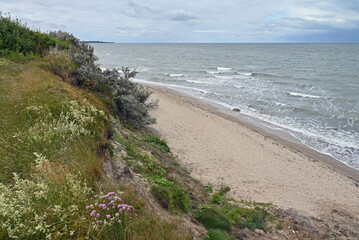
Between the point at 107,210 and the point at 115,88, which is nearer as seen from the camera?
the point at 107,210

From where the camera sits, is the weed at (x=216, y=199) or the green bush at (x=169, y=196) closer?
the green bush at (x=169, y=196)

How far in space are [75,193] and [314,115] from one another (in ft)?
69.4

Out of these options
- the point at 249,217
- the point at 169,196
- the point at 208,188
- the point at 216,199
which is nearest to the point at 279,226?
the point at 249,217

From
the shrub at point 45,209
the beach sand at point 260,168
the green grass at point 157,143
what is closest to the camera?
the shrub at point 45,209

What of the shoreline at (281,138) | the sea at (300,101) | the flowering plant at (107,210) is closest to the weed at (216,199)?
the flowering plant at (107,210)

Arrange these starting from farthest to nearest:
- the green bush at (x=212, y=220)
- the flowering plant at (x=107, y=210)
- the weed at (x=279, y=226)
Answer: the weed at (x=279, y=226)
the green bush at (x=212, y=220)
the flowering plant at (x=107, y=210)

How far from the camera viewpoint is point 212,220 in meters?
5.30

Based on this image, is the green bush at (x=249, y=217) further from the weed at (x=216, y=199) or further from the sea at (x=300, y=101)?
the sea at (x=300, y=101)

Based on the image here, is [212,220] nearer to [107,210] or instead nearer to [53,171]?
[107,210]

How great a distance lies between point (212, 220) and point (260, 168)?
20.6 feet

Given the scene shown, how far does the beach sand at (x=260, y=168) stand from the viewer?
8.62m

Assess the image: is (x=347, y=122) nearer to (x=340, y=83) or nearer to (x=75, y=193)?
(x=340, y=83)

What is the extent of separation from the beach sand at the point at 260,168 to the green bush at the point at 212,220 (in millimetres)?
2778

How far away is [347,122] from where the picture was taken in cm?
1850
